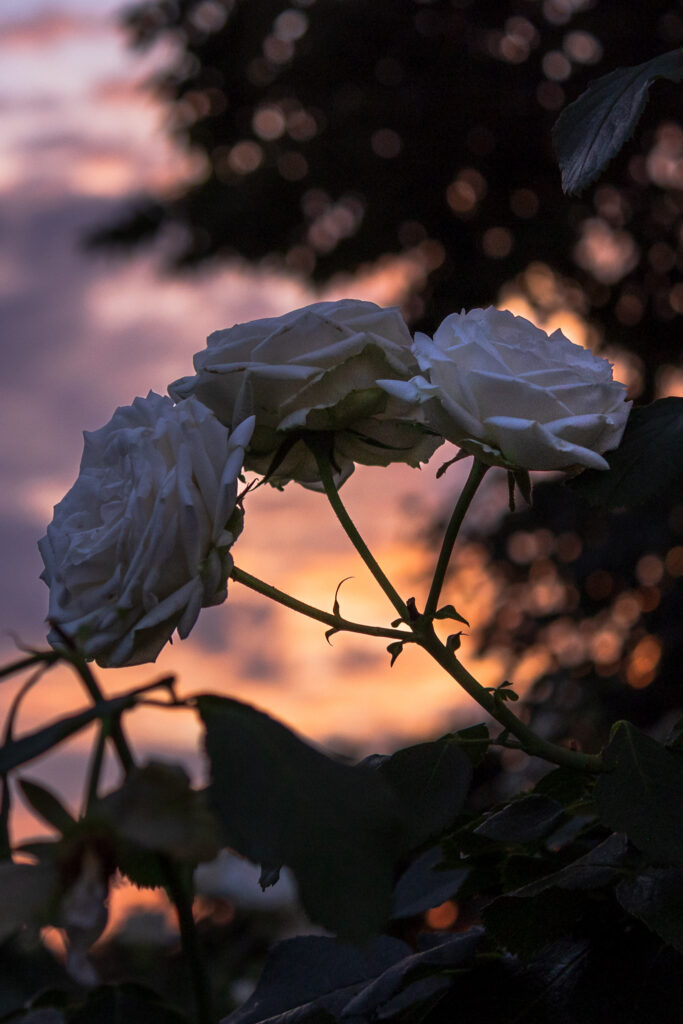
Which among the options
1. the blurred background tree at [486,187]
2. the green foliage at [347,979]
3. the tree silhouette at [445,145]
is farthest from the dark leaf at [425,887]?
the tree silhouette at [445,145]

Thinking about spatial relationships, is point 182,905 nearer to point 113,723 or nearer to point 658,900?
point 113,723

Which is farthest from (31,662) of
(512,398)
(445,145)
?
(445,145)

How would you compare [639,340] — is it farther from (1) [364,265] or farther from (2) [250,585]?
(2) [250,585]

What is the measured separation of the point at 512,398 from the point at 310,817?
0.24 m

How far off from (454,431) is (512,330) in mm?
62

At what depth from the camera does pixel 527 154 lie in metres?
4.73

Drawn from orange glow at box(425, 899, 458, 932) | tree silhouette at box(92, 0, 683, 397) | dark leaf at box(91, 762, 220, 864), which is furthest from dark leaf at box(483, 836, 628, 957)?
tree silhouette at box(92, 0, 683, 397)

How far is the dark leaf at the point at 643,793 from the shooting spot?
1.21 feet

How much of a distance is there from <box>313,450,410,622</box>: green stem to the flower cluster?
0.01m

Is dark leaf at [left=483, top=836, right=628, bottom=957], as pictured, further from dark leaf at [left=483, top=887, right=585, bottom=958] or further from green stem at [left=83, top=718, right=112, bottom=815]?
green stem at [left=83, top=718, right=112, bottom=815]

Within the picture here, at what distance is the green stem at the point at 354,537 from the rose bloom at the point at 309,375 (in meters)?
0.02

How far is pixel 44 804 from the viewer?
25cm

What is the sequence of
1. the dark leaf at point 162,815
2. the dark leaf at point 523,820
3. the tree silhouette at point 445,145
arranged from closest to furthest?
the dark leaf at point 162,815
the dark leaf at point 523,820
the tree silhouette at point 445,145

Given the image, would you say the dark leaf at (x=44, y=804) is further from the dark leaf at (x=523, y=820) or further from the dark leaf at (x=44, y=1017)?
the dark leaf at (x=523, y=820)
